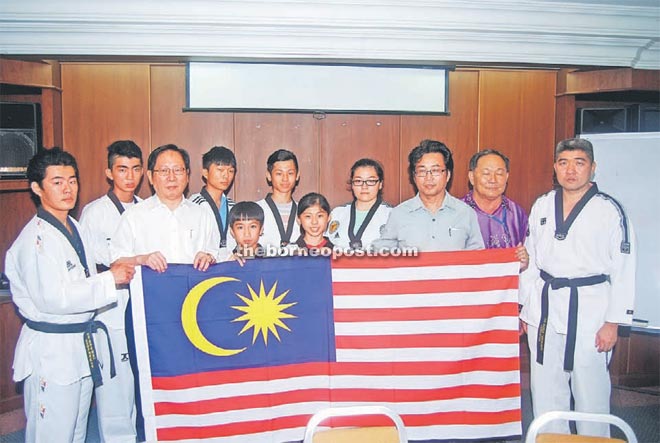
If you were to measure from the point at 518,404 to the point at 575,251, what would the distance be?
35.1 inches

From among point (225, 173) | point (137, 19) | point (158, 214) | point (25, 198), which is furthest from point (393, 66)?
point (25, 198)

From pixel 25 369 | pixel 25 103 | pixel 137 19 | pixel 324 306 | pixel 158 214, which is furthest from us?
pixel 25 103

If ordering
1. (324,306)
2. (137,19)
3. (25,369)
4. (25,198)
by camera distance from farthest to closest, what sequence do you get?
1. (25,198)
2. (137,19)
3. (324,306)
4. (25,369)

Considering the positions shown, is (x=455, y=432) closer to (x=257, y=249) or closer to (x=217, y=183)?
(x=257, y=249)

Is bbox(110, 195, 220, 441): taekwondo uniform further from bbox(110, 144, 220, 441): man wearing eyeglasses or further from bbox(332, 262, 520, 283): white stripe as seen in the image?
bbox(332, 262, 520, 283): white stripe

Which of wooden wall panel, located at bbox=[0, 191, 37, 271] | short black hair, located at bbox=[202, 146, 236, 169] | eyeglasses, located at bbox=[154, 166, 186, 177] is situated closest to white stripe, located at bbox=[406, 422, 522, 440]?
eyeglasses, located at bbox=[154, 166, 186, 177]

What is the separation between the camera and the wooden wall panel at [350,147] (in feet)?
14.5

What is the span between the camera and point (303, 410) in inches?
110

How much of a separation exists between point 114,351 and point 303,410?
124 centimetres

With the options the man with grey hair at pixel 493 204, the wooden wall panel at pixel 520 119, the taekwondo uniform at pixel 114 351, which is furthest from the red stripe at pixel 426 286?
the wooden wall panel at pixel 520 119

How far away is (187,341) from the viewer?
8.84 feet

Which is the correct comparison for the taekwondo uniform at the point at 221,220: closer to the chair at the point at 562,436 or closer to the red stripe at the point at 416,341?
the red stripe at the point at 416,341

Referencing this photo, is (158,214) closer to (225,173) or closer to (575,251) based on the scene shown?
(225,173)

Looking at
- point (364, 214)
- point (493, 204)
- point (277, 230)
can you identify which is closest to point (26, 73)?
point (277, 230)
